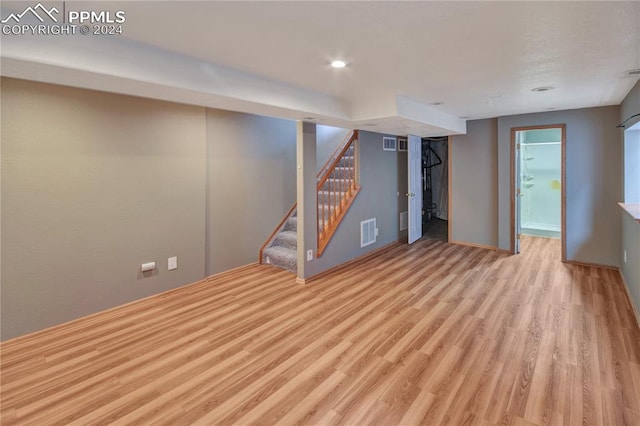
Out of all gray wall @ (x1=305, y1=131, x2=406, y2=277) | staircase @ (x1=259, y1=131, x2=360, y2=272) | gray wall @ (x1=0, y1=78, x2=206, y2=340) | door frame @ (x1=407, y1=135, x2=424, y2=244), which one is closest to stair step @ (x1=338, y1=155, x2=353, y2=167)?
staircase @ (x1=259, y1=131, x2=360, y2=272)

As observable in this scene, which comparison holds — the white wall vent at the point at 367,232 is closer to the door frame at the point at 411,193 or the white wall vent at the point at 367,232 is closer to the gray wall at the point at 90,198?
the door frame at the point at 411,193

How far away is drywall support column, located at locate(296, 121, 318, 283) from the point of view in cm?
411

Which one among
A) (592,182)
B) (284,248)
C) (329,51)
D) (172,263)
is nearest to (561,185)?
(592,182)

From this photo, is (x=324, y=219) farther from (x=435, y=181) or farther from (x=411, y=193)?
(x=435, y=181)

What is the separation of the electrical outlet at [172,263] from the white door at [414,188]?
405 centimetres

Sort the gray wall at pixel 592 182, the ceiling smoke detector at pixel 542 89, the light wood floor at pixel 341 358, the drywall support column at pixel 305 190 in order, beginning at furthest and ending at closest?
the gray wall at pixel 592 182 → the drywall support column at pixel 305 190 → the ceiling smoke detector at pixel 542 89 → the light wood floor at pixel 341 358

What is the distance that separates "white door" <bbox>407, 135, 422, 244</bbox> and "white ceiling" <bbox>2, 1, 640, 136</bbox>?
254 cm

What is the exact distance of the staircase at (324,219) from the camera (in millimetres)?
4609

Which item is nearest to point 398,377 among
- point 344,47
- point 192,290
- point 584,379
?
point 584,379

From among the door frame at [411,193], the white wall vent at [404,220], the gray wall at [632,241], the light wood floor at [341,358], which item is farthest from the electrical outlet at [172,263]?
the gray wall at [632,241]

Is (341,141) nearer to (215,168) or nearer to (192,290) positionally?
(215,168)

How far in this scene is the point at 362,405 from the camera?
1974 millimetres

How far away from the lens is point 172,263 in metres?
3.82

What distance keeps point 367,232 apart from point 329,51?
→ 344 centimetres
